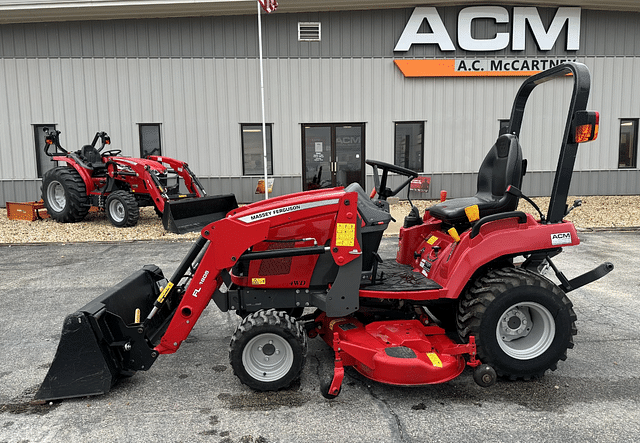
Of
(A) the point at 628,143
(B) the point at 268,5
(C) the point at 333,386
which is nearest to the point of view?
(C) the point at 333,386

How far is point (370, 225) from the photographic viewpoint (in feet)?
10.5

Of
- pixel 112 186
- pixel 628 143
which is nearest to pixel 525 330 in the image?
pixel 112 186

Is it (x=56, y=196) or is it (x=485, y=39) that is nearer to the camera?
(x=56, y=196)

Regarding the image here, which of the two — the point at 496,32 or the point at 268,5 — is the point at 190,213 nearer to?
the point at 268,5

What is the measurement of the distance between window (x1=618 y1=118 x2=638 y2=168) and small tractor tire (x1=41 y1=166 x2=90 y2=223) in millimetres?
Result: 14799

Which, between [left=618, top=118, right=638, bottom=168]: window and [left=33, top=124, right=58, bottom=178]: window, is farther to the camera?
[left=618, top=118, right=638, bottom=168]: window

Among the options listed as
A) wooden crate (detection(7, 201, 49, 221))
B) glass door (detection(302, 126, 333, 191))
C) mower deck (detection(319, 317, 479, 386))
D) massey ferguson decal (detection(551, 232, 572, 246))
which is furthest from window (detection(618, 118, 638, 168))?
wooden crate (detection(7, 201, 49, 221))

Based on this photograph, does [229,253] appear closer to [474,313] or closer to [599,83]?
[474,313]

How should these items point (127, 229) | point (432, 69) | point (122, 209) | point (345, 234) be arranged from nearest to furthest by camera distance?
point (345, 234), point (127, 229), point (122, 209), point (432, 69)

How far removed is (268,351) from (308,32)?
11428 mm

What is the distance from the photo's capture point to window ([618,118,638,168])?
14.0m

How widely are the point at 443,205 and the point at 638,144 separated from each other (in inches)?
531

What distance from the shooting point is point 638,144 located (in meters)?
14.0

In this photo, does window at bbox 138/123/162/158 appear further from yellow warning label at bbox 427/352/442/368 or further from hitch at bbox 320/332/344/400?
yellow warning label at bbox 427/352/442/368
